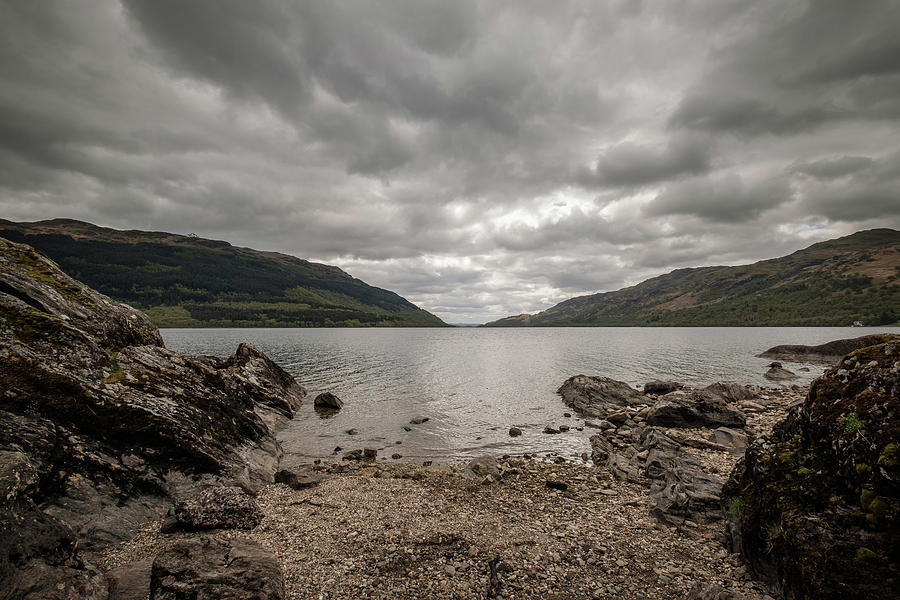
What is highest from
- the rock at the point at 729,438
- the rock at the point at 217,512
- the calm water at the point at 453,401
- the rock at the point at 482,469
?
the rock at the point at 217,512

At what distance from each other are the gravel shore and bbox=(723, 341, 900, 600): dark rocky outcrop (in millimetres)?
1348

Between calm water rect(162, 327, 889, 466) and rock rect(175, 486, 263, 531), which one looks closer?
rock rect(175, 486, 263, 531)

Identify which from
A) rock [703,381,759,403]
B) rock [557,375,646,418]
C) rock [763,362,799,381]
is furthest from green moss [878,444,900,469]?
rock [763,362,799,381]

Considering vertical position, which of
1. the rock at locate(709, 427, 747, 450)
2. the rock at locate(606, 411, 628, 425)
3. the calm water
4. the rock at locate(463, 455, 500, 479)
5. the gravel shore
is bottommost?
the calm water

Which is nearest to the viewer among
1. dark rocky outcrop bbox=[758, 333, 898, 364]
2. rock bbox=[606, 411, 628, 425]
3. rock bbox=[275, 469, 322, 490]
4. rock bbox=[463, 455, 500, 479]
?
rock bbox=[275, 469, 322, 490]

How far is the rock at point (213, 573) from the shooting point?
852 cm

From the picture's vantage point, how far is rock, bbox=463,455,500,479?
832 inches

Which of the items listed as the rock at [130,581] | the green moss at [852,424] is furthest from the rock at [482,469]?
the green moss at [852,424]

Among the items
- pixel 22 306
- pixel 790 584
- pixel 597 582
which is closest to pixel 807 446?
pixel 790 584

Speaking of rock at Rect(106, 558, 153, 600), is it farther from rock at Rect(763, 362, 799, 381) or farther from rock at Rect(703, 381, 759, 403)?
rock at Rect(763, 362, 799, 381)

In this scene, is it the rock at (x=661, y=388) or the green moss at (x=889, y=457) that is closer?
the green moss at (x=889, y=457)

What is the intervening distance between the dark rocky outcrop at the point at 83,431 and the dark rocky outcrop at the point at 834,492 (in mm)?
17260

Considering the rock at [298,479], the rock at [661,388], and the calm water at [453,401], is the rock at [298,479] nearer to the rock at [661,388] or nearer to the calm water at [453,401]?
the calm water at [453,401]

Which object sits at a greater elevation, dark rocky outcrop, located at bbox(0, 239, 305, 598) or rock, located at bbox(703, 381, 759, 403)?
dark rocky outcrop, located at bbox(0, 239, 305, 598)
